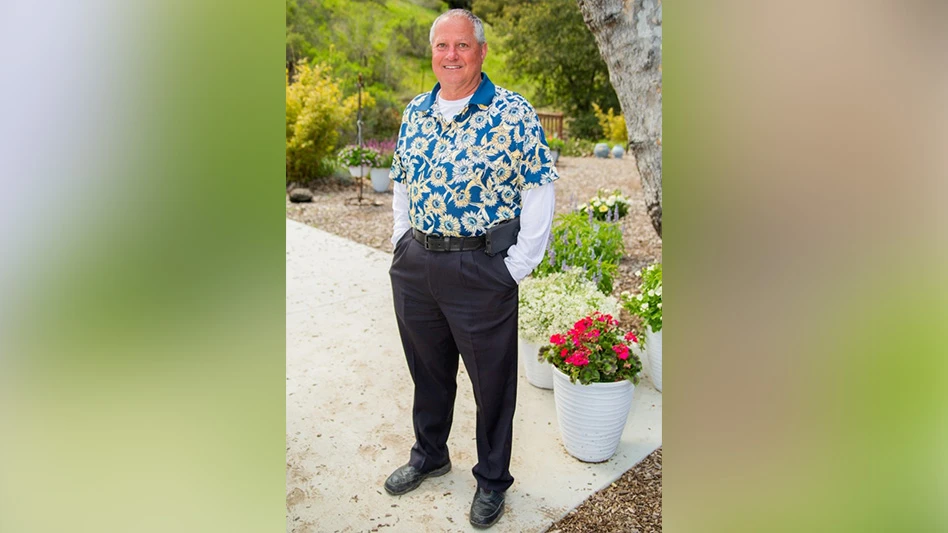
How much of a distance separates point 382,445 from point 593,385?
0.99 metres

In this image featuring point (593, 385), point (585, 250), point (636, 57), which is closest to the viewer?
point (593, 385)

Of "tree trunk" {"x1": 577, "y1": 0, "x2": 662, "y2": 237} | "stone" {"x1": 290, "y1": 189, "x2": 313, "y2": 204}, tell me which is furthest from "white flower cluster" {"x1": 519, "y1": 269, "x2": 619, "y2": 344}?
"stone" {"x1": 290, "y1": 189, "x2": 313, "y2": 204}

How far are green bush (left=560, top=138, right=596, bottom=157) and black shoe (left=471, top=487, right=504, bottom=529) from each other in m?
13.8

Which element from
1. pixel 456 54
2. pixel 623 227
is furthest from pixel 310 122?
pixel 456 54

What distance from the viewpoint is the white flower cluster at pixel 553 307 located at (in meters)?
3.49

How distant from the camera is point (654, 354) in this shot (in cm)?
359

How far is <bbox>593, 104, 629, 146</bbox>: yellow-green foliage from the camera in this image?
664 inches

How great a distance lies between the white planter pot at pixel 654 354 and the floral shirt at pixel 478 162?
58.2 inches

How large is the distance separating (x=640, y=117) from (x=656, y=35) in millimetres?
462

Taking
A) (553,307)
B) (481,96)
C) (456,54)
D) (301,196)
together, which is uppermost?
(456,54)

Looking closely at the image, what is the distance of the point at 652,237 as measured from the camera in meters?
6.99
